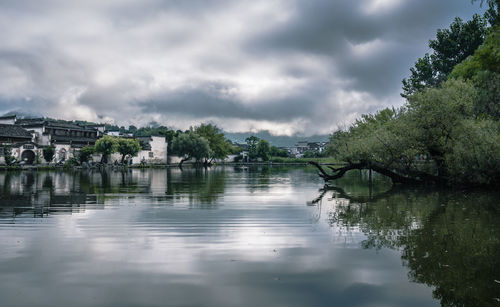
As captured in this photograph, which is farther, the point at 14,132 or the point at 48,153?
the point at 14,132

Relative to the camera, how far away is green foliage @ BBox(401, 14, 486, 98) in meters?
40.4

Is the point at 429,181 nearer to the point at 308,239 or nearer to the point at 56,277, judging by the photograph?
the point at 308,239

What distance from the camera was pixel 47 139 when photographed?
66312mm

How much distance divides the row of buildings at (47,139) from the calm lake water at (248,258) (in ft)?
180

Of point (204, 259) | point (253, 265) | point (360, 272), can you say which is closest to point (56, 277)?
point (204, 259)

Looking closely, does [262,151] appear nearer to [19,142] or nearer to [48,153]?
[48,153]

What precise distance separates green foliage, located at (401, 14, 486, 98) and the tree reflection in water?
2903cm

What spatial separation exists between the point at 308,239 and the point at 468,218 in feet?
19.9

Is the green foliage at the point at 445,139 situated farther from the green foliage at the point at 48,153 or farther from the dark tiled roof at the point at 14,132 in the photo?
the dark tiled roof at the point at 14,132

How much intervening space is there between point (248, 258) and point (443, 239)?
4.66 metres

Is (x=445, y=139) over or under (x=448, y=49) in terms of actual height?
A: under

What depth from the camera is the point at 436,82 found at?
149 feet

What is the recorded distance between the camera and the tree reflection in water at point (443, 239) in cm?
546

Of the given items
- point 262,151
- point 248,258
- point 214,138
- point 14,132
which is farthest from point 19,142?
point 262,151
